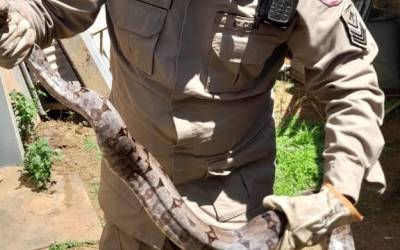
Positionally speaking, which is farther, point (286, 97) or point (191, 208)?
point (286, 97)

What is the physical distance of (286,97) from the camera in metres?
7.12

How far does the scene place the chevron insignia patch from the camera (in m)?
2.70

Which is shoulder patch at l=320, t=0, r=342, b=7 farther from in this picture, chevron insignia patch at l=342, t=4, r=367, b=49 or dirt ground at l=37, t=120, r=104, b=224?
dirt ground at l=37, t=120, r=104, b=224

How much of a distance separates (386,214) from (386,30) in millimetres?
2487

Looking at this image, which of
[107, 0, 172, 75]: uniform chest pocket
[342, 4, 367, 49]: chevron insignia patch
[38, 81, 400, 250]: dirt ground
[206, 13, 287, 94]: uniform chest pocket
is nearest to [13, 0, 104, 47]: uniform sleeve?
[107, 0, 172, 75]: uniform chest pocket

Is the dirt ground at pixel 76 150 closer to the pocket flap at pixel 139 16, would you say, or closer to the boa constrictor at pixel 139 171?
the boa constrictor at pixel 139 171

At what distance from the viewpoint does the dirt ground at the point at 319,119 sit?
530 centimetres

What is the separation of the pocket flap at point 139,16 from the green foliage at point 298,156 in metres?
3.01

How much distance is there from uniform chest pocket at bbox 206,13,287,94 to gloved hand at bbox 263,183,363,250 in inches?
25.4

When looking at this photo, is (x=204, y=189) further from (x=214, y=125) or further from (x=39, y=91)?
(x=39, y=91)

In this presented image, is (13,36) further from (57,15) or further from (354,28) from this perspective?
(354,28)

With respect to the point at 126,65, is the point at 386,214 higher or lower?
lower

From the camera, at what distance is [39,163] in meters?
5.38

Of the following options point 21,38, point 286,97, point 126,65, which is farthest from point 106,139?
point 286,97
